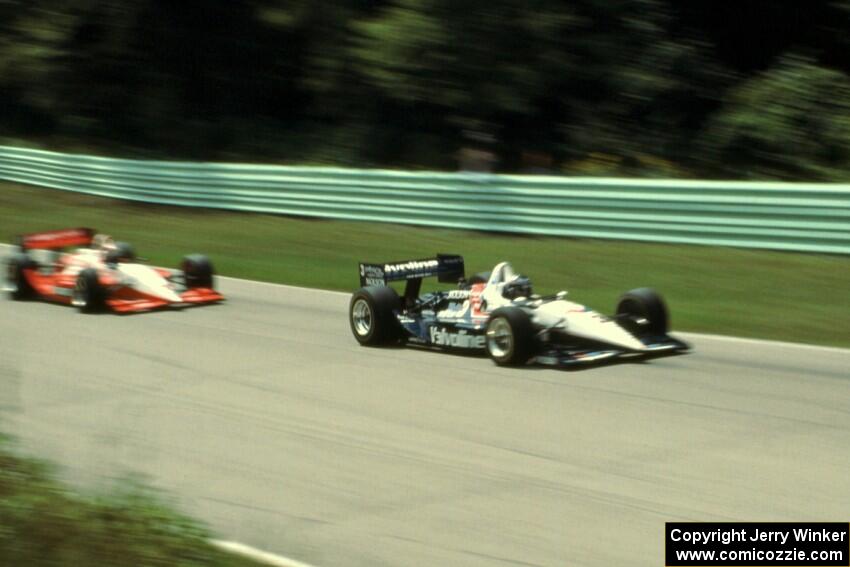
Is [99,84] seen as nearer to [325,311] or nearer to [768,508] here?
[325,311]

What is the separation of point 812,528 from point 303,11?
22.2m

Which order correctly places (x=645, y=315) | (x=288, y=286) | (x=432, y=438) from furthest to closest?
(x=288, y=286), (x=645, y=315), (x=432, y=438)

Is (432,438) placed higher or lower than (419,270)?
lower

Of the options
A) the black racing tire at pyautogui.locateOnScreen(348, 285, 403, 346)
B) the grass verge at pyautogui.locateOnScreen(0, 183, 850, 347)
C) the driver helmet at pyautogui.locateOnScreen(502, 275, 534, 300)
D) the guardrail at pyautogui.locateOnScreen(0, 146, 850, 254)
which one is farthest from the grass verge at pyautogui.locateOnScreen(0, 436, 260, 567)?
the guardrail at pyautogui.locateOnScreen(0, 146, 850, 254)

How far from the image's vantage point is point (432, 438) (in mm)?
7832

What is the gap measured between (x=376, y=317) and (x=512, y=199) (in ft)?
25.5

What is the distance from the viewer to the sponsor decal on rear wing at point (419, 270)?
11.6 metres

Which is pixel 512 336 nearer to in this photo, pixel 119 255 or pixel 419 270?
pixel 419 270

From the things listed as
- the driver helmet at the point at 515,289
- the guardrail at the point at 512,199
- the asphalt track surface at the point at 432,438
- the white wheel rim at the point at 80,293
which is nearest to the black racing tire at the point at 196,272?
the white wheel rim at the point at 80,293

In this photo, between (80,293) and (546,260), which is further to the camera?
(546,260)

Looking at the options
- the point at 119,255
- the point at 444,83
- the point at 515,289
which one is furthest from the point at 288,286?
the point at 444,83

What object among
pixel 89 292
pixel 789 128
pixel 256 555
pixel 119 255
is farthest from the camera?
pixel 789 128

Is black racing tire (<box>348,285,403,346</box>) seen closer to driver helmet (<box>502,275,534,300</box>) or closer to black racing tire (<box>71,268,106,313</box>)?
driver helmet (<box>502,275,534,300</box>)

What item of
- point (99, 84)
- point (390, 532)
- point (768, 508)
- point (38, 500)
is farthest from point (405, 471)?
point (99, 84)
